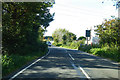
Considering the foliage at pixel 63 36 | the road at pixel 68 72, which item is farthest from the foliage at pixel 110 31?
the foliage at pixel 63 36

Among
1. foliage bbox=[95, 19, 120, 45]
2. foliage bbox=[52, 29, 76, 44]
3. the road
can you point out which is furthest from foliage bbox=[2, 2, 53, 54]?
foliage bbox=[52, 29, 76, 44]

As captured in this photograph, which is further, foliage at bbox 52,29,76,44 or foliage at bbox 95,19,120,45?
foliage at bbox 52,29,76,44

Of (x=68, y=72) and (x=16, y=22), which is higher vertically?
(x=16, y=22)

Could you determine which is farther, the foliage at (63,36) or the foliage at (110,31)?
the foliage at (63,36)

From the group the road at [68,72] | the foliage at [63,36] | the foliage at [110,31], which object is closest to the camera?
the road at [68,72]

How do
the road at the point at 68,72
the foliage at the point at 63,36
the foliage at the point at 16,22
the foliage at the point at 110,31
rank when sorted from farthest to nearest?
Answer: the foliage at the point at 63,36 < the foliage at the point at 110,31 < the foliage at the point at 16,22 < the road at the point at 68,72

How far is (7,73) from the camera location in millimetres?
8945

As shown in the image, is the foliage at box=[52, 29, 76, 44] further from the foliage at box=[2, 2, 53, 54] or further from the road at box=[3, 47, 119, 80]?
the road at box=[3, 47, 119, 80]

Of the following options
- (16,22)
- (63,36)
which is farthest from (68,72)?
(63,36)

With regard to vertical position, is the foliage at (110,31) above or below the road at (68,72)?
above

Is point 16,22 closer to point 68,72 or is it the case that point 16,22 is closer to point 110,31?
point 68,72

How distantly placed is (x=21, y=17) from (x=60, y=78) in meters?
9.48

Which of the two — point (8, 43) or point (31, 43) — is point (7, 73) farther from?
point (31, 43)

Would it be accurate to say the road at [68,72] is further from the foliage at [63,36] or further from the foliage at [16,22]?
the foliage at [63,36]
